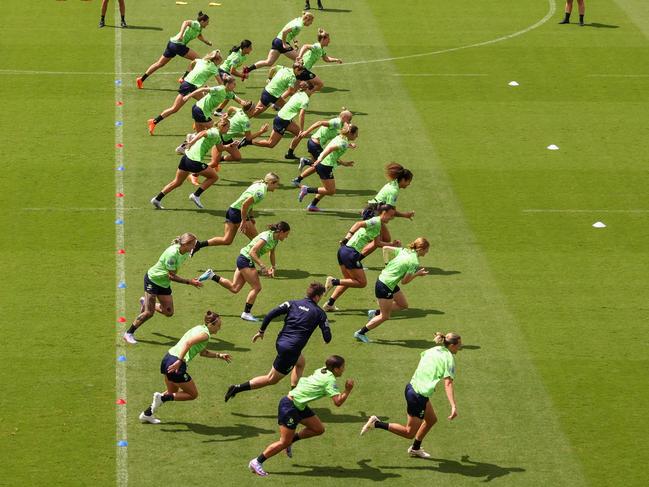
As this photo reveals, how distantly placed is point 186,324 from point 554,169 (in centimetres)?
1240

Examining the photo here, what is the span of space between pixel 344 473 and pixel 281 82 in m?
16.8

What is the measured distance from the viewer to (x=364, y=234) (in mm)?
28234

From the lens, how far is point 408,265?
2664 centimetres

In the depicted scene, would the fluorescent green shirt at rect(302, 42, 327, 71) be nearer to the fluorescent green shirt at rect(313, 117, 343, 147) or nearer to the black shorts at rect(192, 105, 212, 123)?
the black shorts at rect(192, 105, 212, 123)

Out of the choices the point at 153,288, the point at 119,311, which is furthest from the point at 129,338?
the point at 119,311

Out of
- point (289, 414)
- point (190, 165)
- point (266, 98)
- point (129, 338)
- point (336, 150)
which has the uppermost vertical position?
point (289, 414)

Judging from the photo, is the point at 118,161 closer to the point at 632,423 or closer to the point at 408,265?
the point at 408,265

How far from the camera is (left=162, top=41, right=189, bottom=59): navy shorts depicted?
130 ft

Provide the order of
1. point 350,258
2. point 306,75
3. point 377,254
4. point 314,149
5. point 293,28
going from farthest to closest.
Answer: point 293,28
point 306,75
point 314,149
point 377,254
point 350,258

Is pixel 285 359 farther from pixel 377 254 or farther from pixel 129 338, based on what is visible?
pixel 377 254

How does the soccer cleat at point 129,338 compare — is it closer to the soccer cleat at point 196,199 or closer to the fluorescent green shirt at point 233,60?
the soccer cleat at point 196,199

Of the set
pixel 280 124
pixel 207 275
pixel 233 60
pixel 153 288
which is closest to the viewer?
pixel 153 288

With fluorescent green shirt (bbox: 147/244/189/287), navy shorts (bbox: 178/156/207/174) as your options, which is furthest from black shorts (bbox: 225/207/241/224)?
fluorescent green shirt (bbox: 147/244/189/287)

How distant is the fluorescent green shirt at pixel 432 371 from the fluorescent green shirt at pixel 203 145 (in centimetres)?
1094
